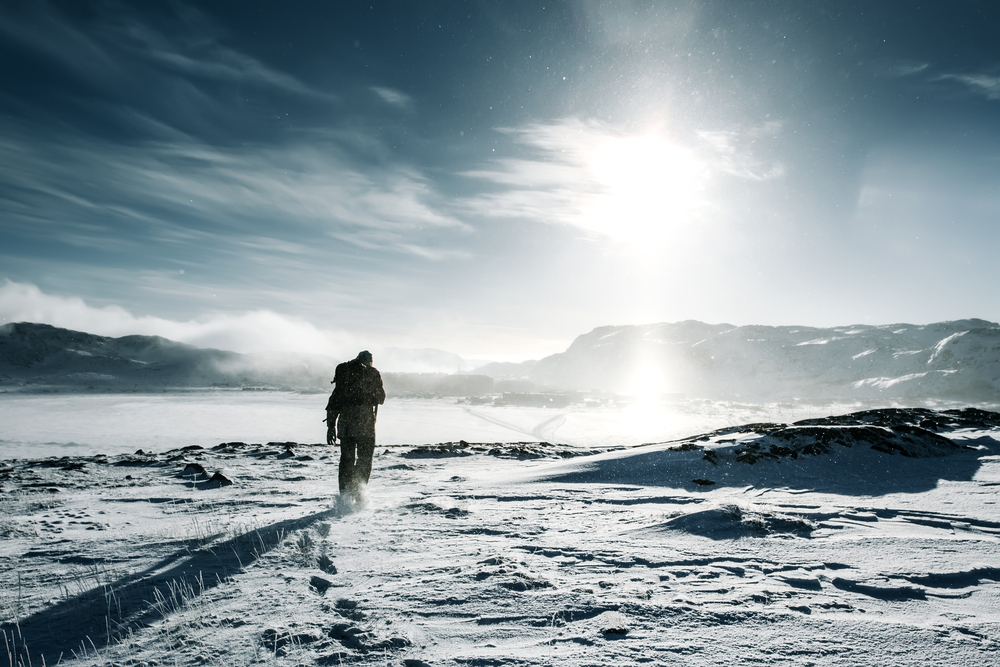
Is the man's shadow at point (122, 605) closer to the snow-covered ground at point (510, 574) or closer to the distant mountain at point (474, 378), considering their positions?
the snow-covered ground at point (510, 574)

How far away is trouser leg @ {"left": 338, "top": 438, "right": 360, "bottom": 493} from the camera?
750 centimetres

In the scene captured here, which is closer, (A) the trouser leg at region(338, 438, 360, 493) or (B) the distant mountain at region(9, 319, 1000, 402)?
(A) the trouser leg at region(338, 438, 360, 493)

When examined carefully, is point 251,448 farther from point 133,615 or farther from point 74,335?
point 74,335

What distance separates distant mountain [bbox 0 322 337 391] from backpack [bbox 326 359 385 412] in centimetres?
13996

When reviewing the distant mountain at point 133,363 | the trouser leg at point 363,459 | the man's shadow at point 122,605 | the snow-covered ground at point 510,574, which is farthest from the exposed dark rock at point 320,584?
the distant mountain at point 133,363

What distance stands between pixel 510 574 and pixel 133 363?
634 ft

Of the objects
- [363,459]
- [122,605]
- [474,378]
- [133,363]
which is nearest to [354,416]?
[363,459]

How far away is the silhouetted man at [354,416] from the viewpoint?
7.52 meters

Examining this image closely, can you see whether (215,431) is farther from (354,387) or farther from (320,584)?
(320,584)

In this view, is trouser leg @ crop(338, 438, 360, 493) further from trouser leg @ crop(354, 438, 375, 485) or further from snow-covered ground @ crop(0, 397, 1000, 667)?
snow-covered ground @ crop(0, 397, 1000, 667)

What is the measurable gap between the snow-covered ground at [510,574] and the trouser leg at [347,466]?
0.49 meters

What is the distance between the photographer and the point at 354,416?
24.7 ft

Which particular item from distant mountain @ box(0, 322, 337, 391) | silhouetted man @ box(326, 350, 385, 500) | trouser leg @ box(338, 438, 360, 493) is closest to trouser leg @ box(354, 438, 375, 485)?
silhouetted man @ box(326, 350, 385, 500)

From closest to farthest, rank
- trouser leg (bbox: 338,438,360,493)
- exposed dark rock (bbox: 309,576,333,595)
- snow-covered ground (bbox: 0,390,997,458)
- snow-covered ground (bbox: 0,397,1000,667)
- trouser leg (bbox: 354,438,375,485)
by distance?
1. snow-covered ground (bbox: 0,397,1000,667)
2. exposed dark rock (bbox: 309,576,333,595)
3. trouser leg (bbox: 338,438,360,493)
4. trouser leg (bbox: 354,438,375,485)
5. snow-covered ground (bbox: 0,390,997,458)
